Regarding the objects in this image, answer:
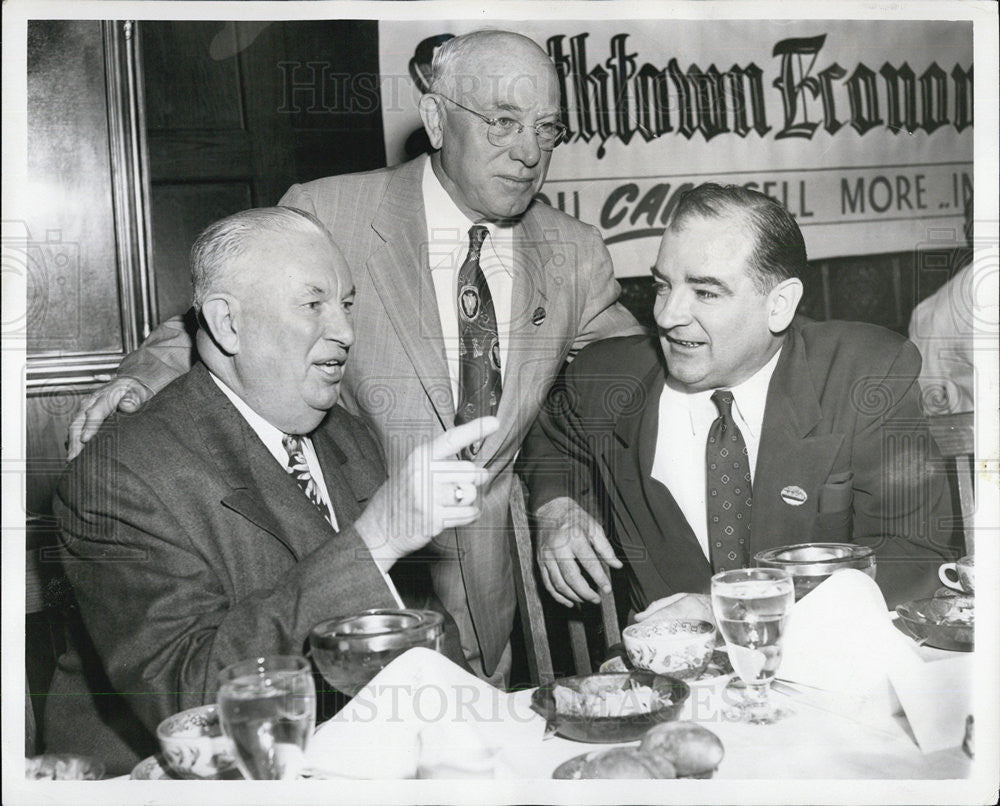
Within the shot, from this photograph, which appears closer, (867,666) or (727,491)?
(867,666)

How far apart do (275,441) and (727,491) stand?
880mm

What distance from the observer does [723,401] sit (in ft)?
6.22

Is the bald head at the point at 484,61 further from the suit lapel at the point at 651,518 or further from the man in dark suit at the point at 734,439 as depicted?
the suit lapel at the point at 651,518

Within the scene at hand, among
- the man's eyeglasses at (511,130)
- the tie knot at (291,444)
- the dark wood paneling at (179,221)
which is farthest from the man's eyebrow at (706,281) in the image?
the dark wood paneling at (179,221)

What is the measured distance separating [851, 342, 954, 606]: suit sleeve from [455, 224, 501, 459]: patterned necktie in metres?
0.73

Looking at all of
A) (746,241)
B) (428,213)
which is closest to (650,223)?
(746,241)

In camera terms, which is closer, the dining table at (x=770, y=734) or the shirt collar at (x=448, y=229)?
the dining table at (x=770, y=734)

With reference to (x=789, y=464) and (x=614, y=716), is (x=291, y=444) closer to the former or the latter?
(x=614, y=716)

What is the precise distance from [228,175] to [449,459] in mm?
747

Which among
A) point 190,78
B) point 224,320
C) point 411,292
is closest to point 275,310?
point 224,320

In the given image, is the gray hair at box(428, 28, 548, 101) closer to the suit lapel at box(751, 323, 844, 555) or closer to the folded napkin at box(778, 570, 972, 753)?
the suit lapel at box(751, 323, 844, 555)

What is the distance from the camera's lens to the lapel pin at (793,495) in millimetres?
1862

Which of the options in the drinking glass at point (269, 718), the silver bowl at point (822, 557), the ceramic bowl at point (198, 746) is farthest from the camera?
the silver bowl at point (822, 557)

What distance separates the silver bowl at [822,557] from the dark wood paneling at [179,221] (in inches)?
50.0
